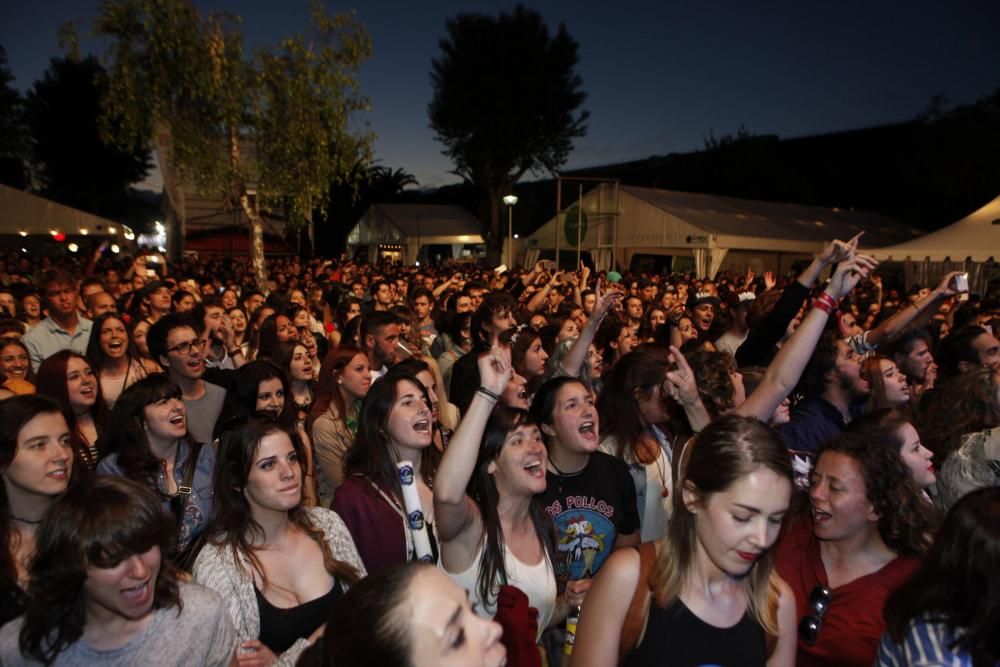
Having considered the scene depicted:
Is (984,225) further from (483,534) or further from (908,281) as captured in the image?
(483,534)

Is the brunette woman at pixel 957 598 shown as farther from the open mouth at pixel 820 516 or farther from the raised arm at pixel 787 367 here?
the raised arm at pixel 787 367

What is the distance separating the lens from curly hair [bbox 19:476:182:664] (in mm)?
2109

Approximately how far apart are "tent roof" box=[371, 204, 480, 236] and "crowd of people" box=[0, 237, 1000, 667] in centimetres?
3361

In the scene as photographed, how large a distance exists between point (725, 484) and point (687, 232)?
23.5 m

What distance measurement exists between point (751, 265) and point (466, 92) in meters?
20.9

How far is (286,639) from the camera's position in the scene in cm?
253

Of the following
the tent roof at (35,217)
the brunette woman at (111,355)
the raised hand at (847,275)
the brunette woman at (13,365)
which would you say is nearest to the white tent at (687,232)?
the tent roof at (35,217)

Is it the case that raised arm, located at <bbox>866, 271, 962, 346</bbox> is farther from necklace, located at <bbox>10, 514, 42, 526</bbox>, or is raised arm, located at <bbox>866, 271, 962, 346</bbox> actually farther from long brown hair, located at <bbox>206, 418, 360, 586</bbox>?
necklace, located at <bbox>10, 514, 42, 526</bbox>

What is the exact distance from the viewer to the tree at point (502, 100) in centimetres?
3972

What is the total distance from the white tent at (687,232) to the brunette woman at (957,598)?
74.7 ft

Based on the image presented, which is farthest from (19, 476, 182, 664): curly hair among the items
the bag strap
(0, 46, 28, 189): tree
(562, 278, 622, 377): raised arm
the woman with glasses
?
(0, 46, 28, 189): tree

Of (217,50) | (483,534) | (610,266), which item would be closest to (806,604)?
(483,534)

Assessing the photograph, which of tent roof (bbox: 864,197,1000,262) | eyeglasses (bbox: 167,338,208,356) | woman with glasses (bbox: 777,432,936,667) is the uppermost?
tent roof (bbox: 864,197,1000,262)

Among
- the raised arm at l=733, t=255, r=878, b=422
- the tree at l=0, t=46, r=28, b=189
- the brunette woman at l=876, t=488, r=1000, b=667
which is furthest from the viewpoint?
the tree at l=0, t=46, r=28, b=189
